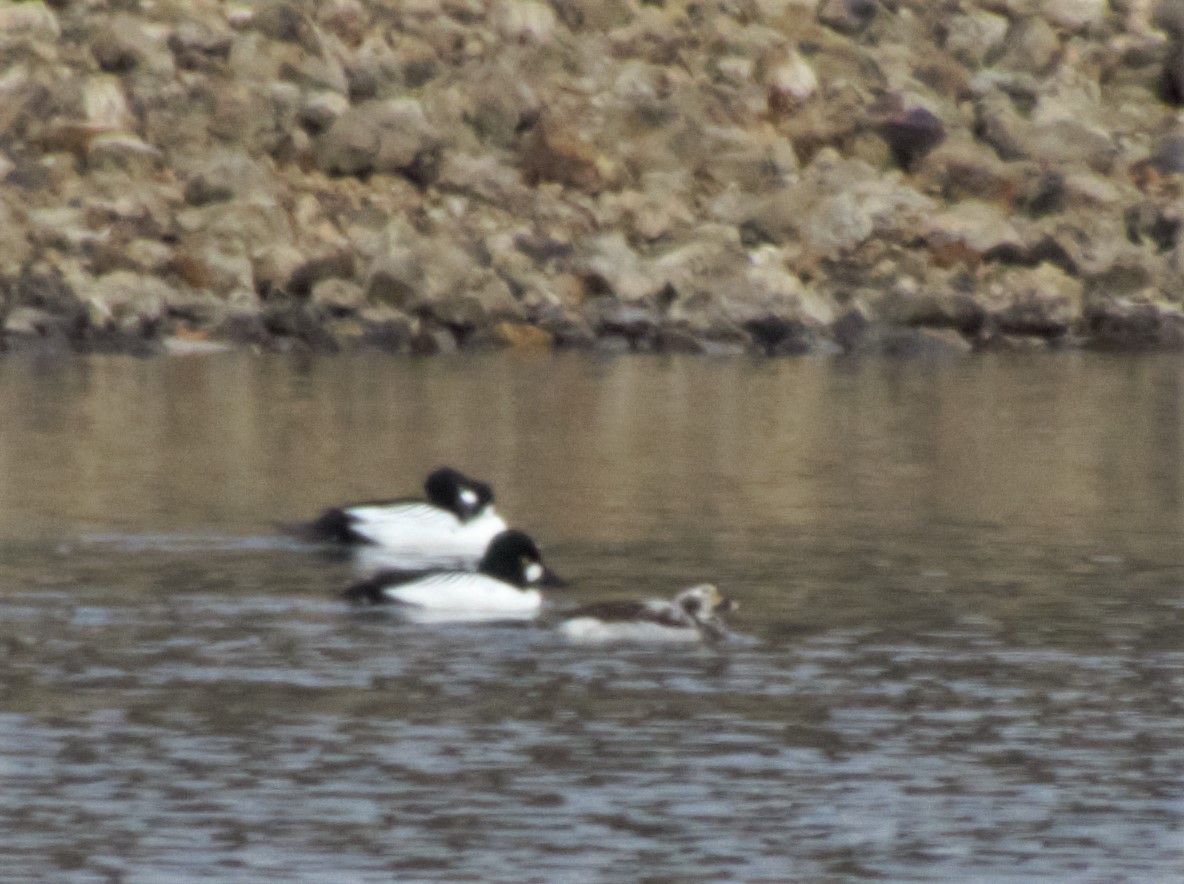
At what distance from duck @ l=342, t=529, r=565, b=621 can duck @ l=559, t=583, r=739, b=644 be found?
1.11 meters

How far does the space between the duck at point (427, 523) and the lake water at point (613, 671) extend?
16.1 inches

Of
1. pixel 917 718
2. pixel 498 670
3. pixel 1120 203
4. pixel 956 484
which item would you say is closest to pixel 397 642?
pixel 498 670

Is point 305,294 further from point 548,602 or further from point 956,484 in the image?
point 548,602

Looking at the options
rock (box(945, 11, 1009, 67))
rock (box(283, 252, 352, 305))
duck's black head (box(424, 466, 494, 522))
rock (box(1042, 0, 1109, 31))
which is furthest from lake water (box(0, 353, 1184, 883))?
rock (box(1042, 0, 1109, 31))

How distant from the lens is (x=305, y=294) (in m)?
52.0

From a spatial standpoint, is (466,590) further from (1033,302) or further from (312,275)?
(1033,302)

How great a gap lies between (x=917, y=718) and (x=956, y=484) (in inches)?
510

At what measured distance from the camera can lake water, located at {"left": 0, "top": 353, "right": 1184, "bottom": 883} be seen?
1330 cm

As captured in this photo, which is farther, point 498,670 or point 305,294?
point 305,294

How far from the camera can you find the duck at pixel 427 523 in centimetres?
2373

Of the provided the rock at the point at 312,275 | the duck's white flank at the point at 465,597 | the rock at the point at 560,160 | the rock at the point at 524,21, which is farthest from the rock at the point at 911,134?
the duck's white flank at the point at 465,597

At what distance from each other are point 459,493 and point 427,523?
0.34 meters

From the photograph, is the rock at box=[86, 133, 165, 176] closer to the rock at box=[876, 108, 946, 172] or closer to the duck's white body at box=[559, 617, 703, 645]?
the rock at box=[876, 108, 946, 172]

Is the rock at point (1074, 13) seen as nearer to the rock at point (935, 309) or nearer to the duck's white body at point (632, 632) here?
the rock at point (935, 309)
